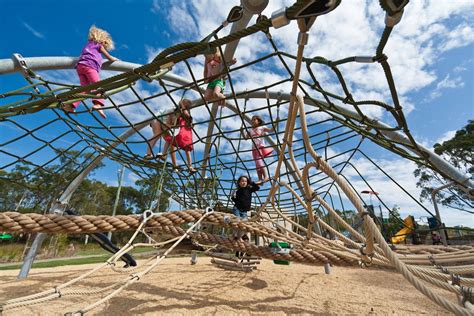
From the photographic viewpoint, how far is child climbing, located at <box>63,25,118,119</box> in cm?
191

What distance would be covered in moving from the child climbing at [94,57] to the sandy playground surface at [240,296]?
52.9 inches

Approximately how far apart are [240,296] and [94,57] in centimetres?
222

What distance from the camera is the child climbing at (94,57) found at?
191 centimetres

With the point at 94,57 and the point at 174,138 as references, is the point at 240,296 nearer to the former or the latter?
the point at 174,138

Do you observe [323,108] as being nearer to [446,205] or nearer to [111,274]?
[111,274]

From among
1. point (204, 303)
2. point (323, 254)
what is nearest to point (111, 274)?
point (204, 303)

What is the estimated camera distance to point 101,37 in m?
2.20

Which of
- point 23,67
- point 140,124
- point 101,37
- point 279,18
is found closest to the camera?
point 279,18

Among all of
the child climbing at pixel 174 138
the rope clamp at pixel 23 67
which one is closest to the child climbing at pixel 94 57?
the rope clamp at pixel 23 67

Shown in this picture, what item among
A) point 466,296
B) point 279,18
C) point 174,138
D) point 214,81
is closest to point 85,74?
point 174,138

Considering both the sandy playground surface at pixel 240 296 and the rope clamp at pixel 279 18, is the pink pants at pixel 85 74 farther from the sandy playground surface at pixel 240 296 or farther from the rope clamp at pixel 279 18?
the rope clamp at pixel 279 18

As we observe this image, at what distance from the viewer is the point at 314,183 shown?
2.77 m

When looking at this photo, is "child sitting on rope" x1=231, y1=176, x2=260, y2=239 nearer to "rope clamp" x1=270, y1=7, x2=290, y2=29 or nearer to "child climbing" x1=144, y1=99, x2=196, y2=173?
"child climbing" x1=144, y1=99, x2=196, y2=173

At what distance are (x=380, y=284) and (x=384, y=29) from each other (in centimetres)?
241
